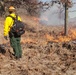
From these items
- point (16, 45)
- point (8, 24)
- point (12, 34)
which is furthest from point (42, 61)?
point (8, 24)

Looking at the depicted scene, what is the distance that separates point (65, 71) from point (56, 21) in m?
35.2

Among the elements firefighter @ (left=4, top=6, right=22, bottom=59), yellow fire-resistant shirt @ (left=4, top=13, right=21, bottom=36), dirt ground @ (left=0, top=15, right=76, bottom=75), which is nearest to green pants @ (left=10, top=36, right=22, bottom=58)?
Answer: firefighter @ (left=4, top=6, right=22, bottom=59)

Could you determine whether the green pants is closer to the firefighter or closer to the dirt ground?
the firefighter

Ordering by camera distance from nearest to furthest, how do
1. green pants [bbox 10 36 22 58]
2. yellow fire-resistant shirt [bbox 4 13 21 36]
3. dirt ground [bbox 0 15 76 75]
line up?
dirt ground [bbox 0 15 76 75] < yellow fire-resistant shirt [bbox 4 13 21 36] < green pants [bbox 10 36 22 58]

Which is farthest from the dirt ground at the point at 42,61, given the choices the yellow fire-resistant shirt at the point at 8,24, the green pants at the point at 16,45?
the yellow fire-resistant shirt at the point at 8,24

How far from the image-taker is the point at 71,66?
9773 mm

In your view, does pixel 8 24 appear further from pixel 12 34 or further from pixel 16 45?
pixel 16 45

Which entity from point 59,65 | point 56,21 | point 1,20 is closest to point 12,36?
point 59,65

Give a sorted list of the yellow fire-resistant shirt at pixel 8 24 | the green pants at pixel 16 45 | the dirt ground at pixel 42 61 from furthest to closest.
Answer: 1. the green pants at pixel 16 45
2. the yellow fire-resistant shirt at pixel 8 24
3. the dirt ground at pixel 42 61

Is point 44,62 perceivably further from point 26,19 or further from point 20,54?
point 26,19

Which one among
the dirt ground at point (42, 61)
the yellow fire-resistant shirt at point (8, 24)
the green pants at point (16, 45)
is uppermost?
the yellow fire-resistant shirt at point (8, 24)

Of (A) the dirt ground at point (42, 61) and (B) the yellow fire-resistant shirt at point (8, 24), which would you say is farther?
(B) the yellow fire-resistant shirt at point (8, 24)

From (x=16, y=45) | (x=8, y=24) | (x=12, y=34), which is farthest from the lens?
(x=16, y=45)

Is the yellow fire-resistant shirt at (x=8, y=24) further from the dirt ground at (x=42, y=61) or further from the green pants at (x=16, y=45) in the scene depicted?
the dirt ground at (x=42, y=61)
